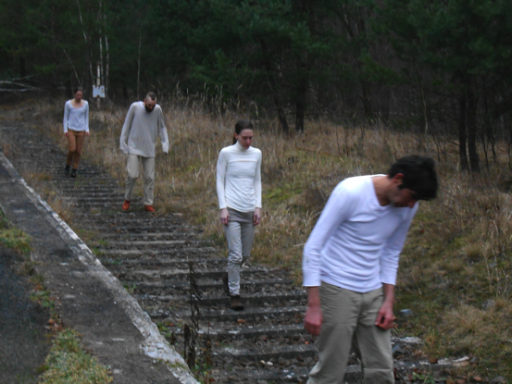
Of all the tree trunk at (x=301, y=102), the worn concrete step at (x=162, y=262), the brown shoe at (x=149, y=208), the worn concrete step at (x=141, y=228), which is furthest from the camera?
the tree trunk at (x=301, y=102)

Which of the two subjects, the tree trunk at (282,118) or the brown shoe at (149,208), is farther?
the tree trunk at (282,118)

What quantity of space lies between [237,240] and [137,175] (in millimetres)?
4471

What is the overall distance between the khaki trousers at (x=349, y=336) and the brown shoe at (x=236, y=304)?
279cm

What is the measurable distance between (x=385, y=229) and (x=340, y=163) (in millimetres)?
8465

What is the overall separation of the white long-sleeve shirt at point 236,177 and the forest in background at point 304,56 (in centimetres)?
467

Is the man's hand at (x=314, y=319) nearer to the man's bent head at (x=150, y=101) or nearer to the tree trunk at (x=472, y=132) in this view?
the man's bent head at (x=150, y=101)

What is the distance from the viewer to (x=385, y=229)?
10.5 feet

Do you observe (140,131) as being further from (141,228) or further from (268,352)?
(268,352)

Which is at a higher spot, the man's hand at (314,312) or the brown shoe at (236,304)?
the man's hand at (314,312)

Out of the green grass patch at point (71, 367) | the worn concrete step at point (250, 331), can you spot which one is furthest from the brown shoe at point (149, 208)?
the green grass patch at point (71, 367)

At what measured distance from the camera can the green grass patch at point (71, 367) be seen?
3760mm

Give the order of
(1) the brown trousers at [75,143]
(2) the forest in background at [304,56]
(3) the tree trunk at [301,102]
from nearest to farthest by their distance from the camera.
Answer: (2) the forest in background at [304,56], (1) the brown trousers at [75,143], (3) the tree trunk at [301,102]

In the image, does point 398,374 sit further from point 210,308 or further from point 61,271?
point 61,271

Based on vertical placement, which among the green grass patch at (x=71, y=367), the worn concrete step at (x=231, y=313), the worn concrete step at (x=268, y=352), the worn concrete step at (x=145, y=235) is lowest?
the worn concrete step at (x=268, y=352)
